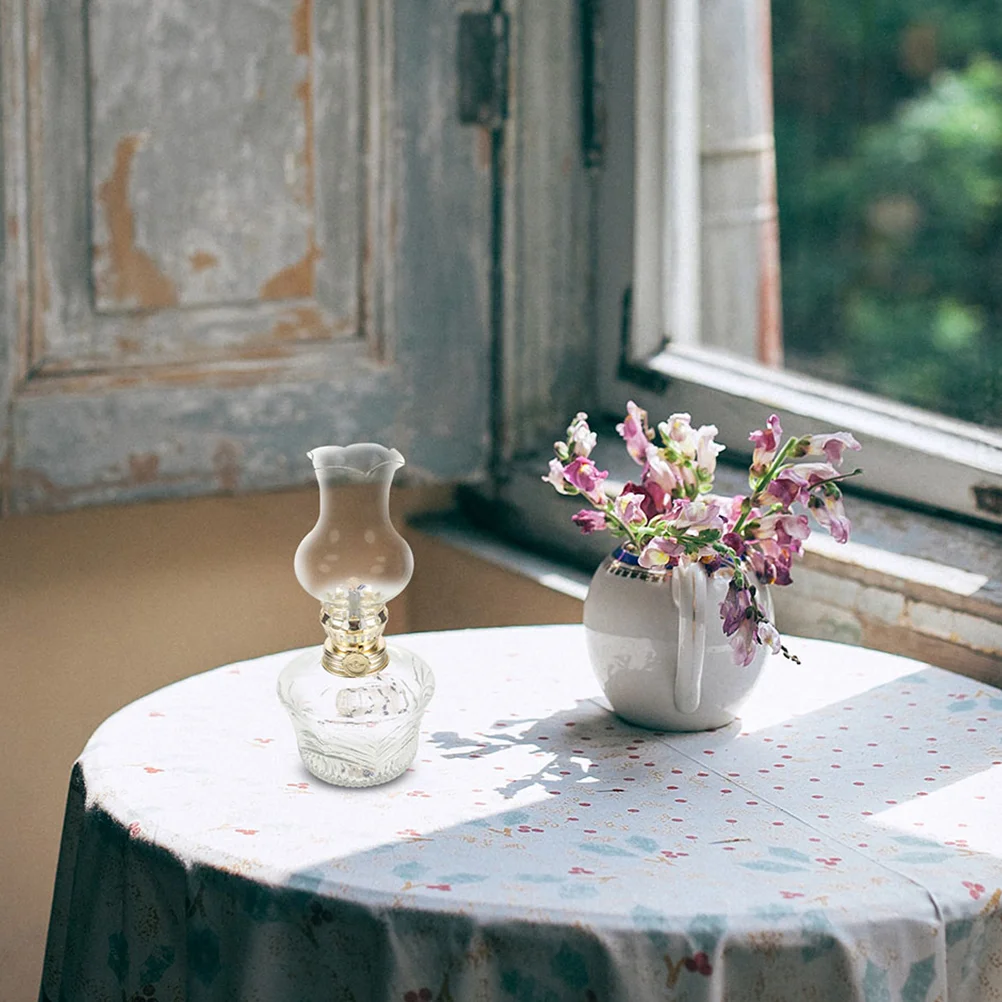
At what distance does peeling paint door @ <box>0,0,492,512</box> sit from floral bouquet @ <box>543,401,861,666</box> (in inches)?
27.8

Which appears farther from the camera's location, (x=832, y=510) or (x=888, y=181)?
(x=888, y=181)

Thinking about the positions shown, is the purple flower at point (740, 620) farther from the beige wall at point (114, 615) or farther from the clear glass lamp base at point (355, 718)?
the beige wall at point (114, 615)

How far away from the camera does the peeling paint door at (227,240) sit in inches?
68.6

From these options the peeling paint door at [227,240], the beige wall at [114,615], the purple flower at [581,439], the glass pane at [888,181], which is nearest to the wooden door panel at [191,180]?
the peeling paint door at [227,240]

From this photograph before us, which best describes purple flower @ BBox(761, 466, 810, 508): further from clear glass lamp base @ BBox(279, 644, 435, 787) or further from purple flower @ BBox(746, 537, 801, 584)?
clear glass lamp base @ BBox(279, 644, 435, 787)

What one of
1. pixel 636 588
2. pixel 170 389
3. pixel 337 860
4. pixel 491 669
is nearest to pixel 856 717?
pixel 636 588

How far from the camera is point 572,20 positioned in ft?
6.74

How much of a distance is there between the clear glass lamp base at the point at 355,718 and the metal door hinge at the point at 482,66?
1.02 metres

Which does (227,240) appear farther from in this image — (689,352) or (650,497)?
(650,497)

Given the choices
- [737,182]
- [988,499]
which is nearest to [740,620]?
[988,499]

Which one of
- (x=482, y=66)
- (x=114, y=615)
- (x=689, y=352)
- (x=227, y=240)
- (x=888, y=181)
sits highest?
(x=888, y=181)

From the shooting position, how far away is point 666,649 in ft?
4.03

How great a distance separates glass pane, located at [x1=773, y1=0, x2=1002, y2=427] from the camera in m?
8.87

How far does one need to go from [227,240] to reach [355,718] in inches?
34.5
